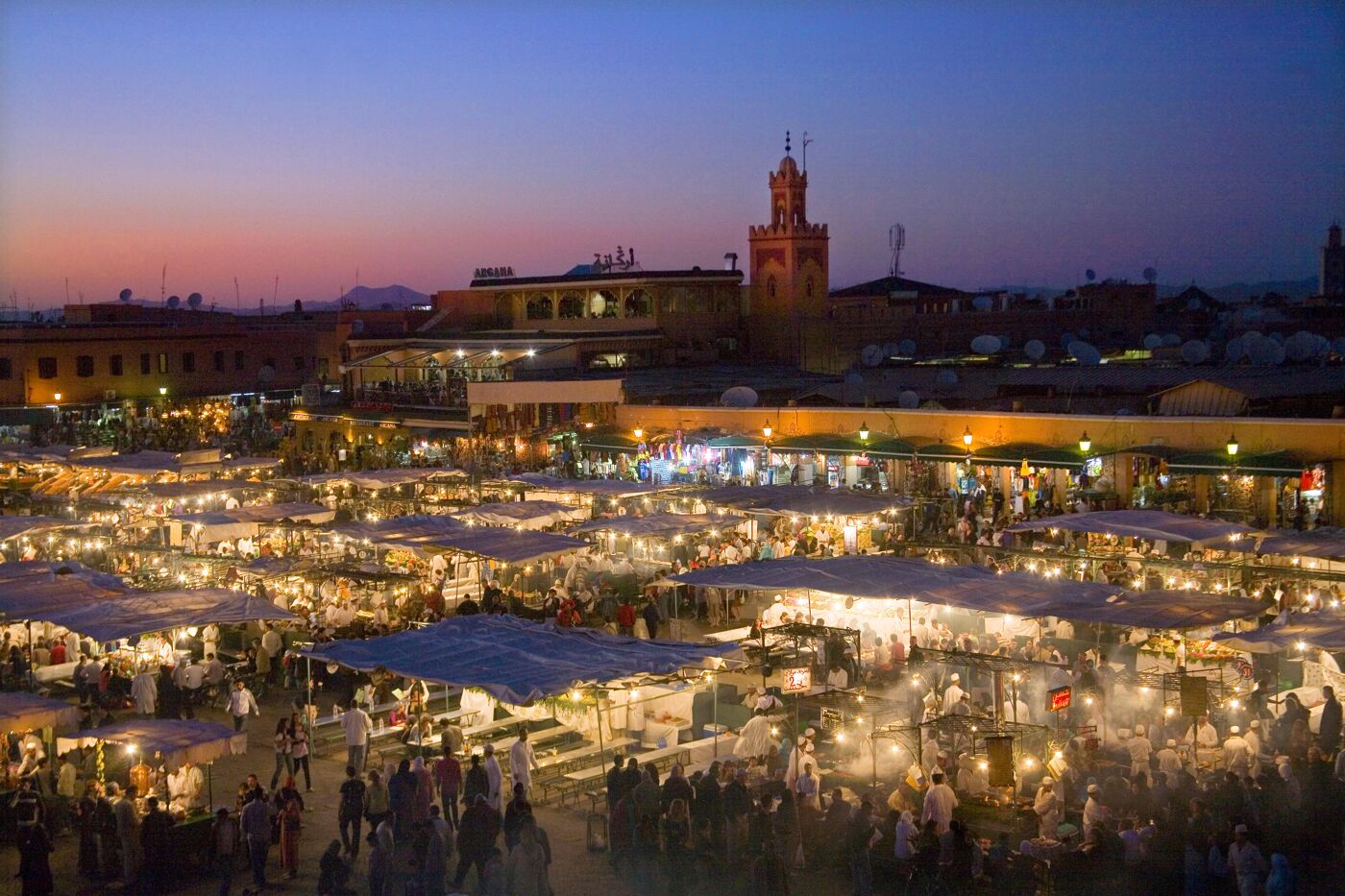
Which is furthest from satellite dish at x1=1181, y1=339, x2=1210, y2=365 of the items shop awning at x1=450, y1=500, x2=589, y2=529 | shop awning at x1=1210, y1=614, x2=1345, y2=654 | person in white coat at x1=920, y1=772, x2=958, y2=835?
person in white coat at x1=920, y1=772, x2=958, y2=835

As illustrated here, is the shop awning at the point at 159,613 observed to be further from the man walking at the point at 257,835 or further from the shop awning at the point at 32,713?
the man walking at the point at 257,835

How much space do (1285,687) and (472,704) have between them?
826 cm

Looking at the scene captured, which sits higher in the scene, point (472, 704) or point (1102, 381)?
point (1102, 381)

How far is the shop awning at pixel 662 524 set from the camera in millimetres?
22562

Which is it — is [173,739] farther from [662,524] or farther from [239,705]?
[662,524]

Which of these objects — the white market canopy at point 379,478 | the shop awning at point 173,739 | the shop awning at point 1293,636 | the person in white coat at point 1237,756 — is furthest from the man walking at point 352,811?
the white market canopy at point 379,478

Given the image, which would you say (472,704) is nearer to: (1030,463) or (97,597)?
(97,597)

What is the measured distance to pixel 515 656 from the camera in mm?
14102

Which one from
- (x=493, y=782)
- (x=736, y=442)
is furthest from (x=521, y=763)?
(x=736, y=442)

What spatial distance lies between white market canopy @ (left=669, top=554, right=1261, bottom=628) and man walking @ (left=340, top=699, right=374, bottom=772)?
4769 mm

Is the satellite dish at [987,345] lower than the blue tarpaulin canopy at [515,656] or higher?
higher

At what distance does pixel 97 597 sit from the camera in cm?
1842

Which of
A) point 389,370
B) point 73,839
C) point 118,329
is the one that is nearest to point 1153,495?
point 73,839

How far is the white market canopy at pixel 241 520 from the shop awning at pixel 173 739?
11.3 m
